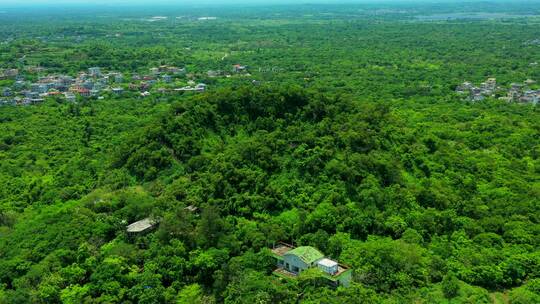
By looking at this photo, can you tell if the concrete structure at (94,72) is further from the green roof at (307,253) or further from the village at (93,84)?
the green roof at (307,253)

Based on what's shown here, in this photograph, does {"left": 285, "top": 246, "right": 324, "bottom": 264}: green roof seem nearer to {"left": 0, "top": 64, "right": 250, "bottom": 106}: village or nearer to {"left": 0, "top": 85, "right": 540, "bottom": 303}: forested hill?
{"left": 0, "top": 85, "right": 540, "bottom": 303}: forested hill

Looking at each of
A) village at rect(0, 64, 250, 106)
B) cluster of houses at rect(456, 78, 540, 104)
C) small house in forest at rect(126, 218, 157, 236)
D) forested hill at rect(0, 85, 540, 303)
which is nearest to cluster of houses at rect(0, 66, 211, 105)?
village at rect(0, 64, 250, 106)

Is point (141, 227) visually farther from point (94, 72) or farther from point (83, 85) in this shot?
point (94, 72)

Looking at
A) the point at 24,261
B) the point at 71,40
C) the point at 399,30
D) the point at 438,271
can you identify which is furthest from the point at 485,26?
the point at 24,261

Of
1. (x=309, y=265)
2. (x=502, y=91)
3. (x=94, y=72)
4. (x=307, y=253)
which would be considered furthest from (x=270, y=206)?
(x=94, y=72)

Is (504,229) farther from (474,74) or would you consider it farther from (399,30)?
(399,30)
